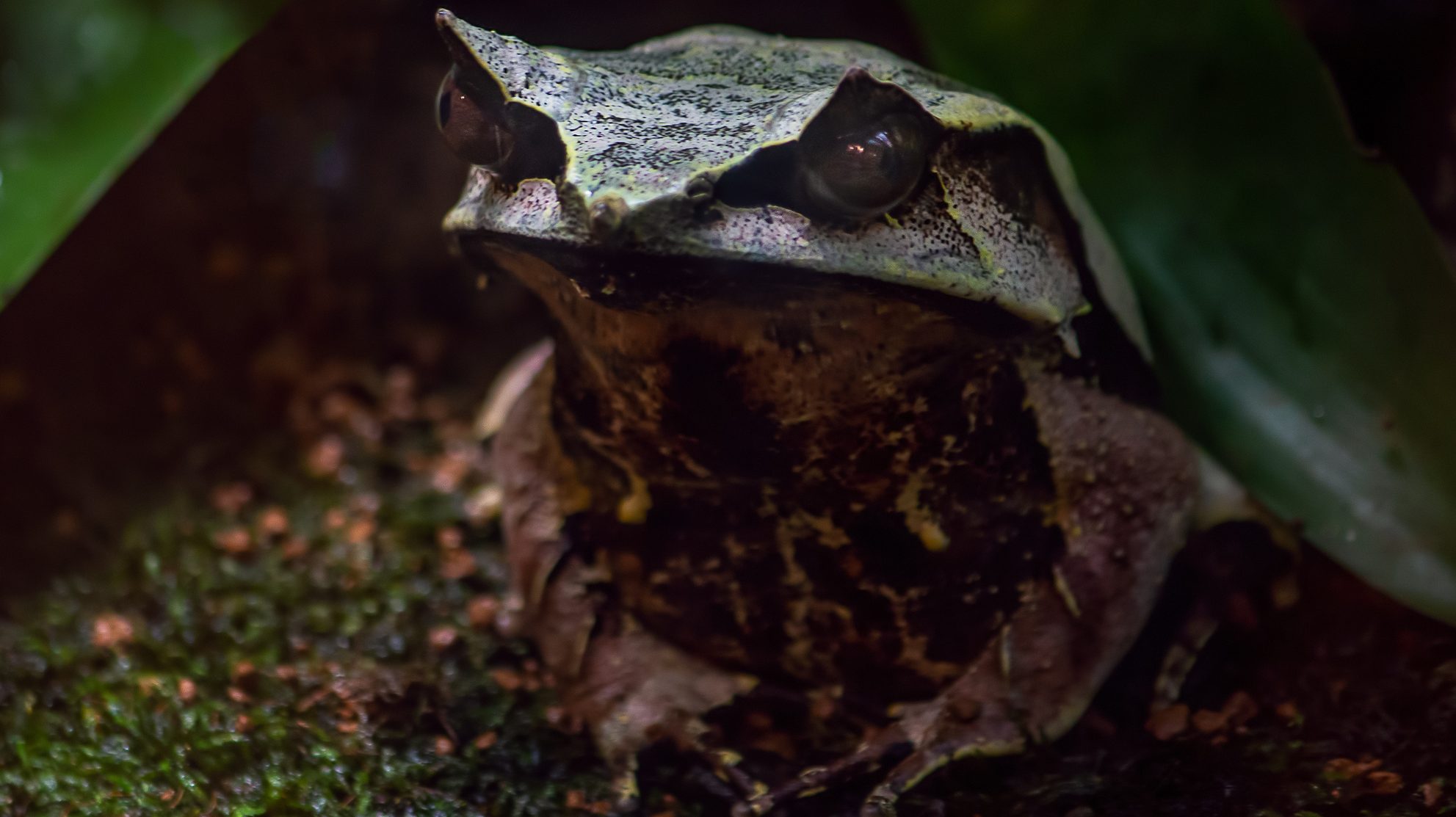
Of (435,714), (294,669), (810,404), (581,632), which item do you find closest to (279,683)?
(294,669)

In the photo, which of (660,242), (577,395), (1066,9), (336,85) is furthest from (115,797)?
(1066,9)

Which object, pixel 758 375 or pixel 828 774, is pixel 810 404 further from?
pixel 828 774

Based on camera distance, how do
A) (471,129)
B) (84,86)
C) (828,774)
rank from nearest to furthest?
(471,129), (828,774), (84,86)

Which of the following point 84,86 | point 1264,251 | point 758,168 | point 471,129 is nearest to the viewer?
point 758,168

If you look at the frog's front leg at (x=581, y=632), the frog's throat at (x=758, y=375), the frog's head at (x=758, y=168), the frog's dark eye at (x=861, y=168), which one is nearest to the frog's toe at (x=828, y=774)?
the frog's front leg at (x=581, y=632)

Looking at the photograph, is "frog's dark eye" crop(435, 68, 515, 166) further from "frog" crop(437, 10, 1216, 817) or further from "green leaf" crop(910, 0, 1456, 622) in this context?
"green leaf" crop(910, 0, 1456, 622)

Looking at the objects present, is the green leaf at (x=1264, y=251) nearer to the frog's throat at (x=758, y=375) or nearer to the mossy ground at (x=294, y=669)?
the frog's throat at (x=758, y=375)
